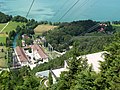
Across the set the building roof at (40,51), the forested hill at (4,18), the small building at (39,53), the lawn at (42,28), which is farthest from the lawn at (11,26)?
the small building at (39,53)

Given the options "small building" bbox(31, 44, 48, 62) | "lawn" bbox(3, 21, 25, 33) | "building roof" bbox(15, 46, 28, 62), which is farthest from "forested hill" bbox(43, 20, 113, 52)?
"lawn" bbox(3, 21, 25, 33)

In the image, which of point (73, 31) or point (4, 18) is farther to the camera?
point (4, 18)

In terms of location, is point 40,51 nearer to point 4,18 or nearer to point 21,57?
point 21,57

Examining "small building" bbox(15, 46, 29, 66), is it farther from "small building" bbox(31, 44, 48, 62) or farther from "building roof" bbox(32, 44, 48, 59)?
"building roof" bbox(32, 44, 48, 59)

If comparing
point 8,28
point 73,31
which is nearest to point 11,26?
point 8,28

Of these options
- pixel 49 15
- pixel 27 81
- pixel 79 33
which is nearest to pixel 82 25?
pixel 79 33
